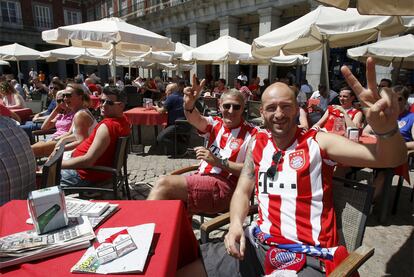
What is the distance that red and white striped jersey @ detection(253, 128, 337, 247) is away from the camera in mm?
1835

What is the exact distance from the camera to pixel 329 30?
451 cm

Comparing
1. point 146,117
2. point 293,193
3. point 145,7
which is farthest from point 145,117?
point 145,7

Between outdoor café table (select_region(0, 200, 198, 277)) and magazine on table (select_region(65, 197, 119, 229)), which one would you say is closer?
outdoor café table (select_region(0, 200, 198, 277))

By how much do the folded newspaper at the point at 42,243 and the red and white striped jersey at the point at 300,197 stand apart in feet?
3.58

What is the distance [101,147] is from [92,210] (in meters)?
1.57

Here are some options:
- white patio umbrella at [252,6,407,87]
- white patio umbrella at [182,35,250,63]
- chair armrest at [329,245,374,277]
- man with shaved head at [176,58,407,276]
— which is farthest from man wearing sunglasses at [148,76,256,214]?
white patio umbrella at [182,35,250,63]

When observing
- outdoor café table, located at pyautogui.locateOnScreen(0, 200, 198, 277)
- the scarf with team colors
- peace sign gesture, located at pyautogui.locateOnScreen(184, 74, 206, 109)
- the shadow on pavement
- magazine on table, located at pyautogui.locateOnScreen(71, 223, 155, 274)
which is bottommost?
the shadow on pavement

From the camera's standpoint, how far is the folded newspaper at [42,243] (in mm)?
1257

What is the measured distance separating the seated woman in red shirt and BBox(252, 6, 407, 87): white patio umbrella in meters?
0.83

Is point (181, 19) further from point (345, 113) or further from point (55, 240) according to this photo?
point (55, 240)

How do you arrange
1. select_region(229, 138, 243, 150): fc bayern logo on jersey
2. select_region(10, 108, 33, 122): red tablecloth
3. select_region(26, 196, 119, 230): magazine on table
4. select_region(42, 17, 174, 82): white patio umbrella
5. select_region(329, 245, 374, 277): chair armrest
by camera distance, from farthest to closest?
1. select_region(10, 108, 33, 122): red tablecloth
2. select_region(42, 17, 174, 82): white patio umbrella
3. select_region(229, 138, 243, 150): fc bayern logo on jersey
4. select_region(26, 196, 119, 230): magazine on table
5. select_region(329, 245, 374, 277): chair armrest

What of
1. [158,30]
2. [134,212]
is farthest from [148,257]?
[158,30]

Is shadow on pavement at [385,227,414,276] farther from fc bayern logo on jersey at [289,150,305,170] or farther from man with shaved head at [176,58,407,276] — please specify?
fc bayern logo on jersey at [289,150,305,170]

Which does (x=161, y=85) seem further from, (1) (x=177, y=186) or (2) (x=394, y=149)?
(2) (x=394, y=149)
